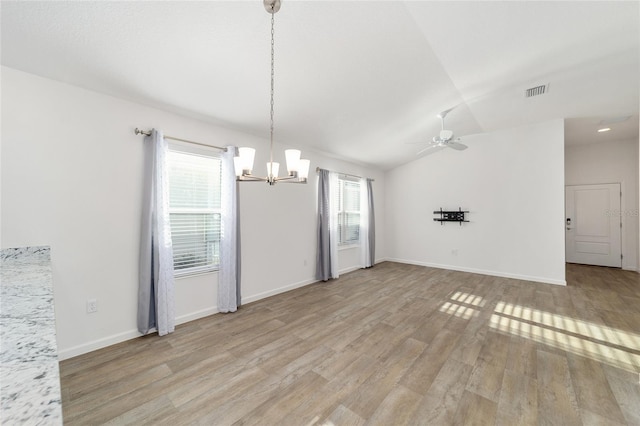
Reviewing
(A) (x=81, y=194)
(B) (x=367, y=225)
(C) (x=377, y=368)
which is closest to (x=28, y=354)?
(C) (x=377, y=368)

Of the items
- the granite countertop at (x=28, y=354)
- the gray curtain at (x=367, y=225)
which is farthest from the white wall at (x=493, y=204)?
the granite countertop at (x=28, y=354)

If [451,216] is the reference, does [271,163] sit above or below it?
above

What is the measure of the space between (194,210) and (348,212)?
11.9 ft

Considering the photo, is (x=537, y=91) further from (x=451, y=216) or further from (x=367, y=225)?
(x=367, y=225)

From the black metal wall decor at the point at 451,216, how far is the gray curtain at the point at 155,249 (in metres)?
5.72

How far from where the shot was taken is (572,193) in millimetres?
6477

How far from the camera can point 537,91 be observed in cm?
367

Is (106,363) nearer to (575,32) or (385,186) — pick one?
(575,32)

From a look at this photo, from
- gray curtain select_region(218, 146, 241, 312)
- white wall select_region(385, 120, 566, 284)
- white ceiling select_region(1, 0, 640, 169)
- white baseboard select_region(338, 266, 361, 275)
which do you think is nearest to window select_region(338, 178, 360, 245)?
white baseboard select_region(338, 266, 361, 275)

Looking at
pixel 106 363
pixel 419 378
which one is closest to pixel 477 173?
pixel 419 378

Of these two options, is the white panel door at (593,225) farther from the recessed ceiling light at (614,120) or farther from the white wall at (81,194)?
the white wall at (81,194)

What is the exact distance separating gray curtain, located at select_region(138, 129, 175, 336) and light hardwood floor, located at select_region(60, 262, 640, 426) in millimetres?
236

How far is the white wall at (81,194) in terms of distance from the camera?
7.39ft

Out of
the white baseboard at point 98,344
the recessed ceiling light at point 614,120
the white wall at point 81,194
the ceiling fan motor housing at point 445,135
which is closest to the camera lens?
the white wall at point 81,194
